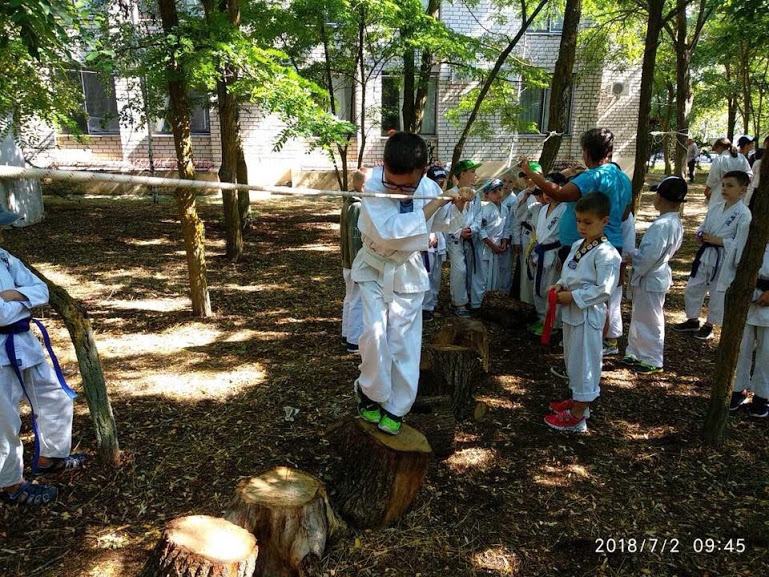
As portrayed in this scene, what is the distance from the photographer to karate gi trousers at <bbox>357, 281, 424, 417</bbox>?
3219mm

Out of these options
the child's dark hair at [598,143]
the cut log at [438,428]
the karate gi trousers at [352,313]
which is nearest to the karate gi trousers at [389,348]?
the cut log at [438,428]

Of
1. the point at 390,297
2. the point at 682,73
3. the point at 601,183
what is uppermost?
the point at 682,73

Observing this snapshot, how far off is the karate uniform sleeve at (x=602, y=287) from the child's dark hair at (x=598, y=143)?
1.02 meters

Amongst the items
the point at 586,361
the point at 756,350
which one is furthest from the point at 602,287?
the point at 756,350

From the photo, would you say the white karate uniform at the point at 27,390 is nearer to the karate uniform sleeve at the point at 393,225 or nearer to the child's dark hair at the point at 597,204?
the karate uniform sleeve at the point at 393,225

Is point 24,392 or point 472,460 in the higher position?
point 24,392

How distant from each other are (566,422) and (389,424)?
1.59m

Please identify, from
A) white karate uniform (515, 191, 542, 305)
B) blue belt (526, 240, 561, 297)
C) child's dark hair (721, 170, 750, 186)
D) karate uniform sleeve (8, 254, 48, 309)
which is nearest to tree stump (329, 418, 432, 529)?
karate uniform sleeve (8, 254, 48, 309)

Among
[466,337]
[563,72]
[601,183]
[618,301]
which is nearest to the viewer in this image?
[601,183]

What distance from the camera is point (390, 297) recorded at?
3256 millimetres

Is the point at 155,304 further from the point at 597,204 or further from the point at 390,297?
the point at 597,204

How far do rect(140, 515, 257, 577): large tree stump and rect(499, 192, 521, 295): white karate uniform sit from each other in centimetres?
533
